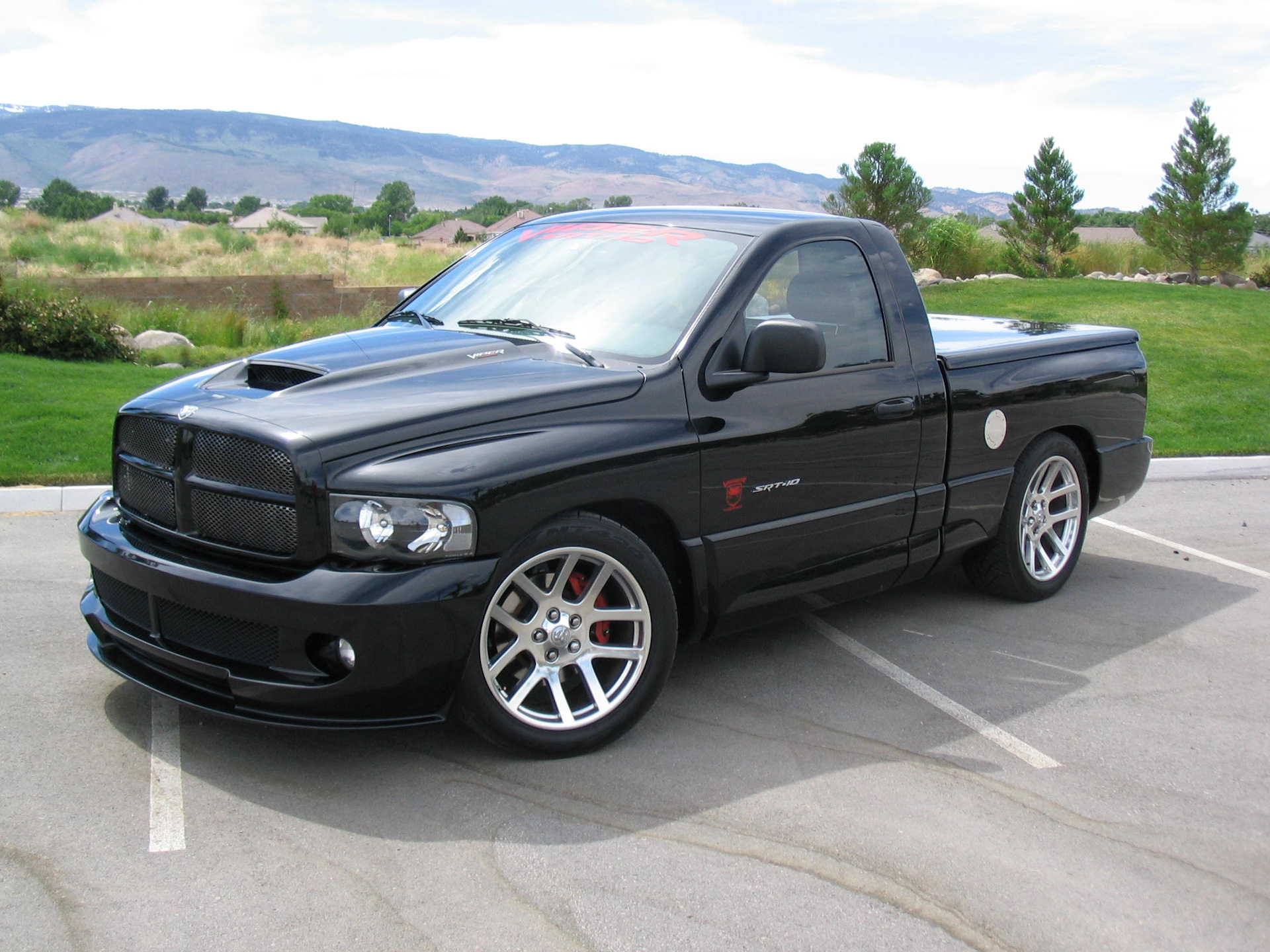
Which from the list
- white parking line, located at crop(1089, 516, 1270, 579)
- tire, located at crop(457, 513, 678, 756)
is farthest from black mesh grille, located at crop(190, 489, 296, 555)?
white parking line, located at crop(1089, 516, 1270, 579)

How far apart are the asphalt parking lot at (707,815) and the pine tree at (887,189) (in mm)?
24824

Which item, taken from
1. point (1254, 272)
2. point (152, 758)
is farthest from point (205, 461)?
point (1254, 272)

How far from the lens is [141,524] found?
13.1 ft

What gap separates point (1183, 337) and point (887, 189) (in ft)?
44.7

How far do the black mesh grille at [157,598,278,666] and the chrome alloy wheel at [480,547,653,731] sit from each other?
0.66m

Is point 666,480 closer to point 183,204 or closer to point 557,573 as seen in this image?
point 557,573

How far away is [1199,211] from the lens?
3606 cm

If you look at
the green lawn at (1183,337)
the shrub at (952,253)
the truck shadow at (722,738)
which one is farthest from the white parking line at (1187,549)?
the shrub at (952,253)

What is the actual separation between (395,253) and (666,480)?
120ft

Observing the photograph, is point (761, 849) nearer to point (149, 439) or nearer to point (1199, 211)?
point (149, 439)

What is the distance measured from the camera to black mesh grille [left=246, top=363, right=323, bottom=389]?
13.1 ft

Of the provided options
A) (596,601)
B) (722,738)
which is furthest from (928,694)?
(596,601)

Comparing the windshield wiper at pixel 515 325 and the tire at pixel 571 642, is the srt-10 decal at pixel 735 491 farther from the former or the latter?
the windshield wiper at pixel 515 325

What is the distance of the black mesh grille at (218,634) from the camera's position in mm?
3541
